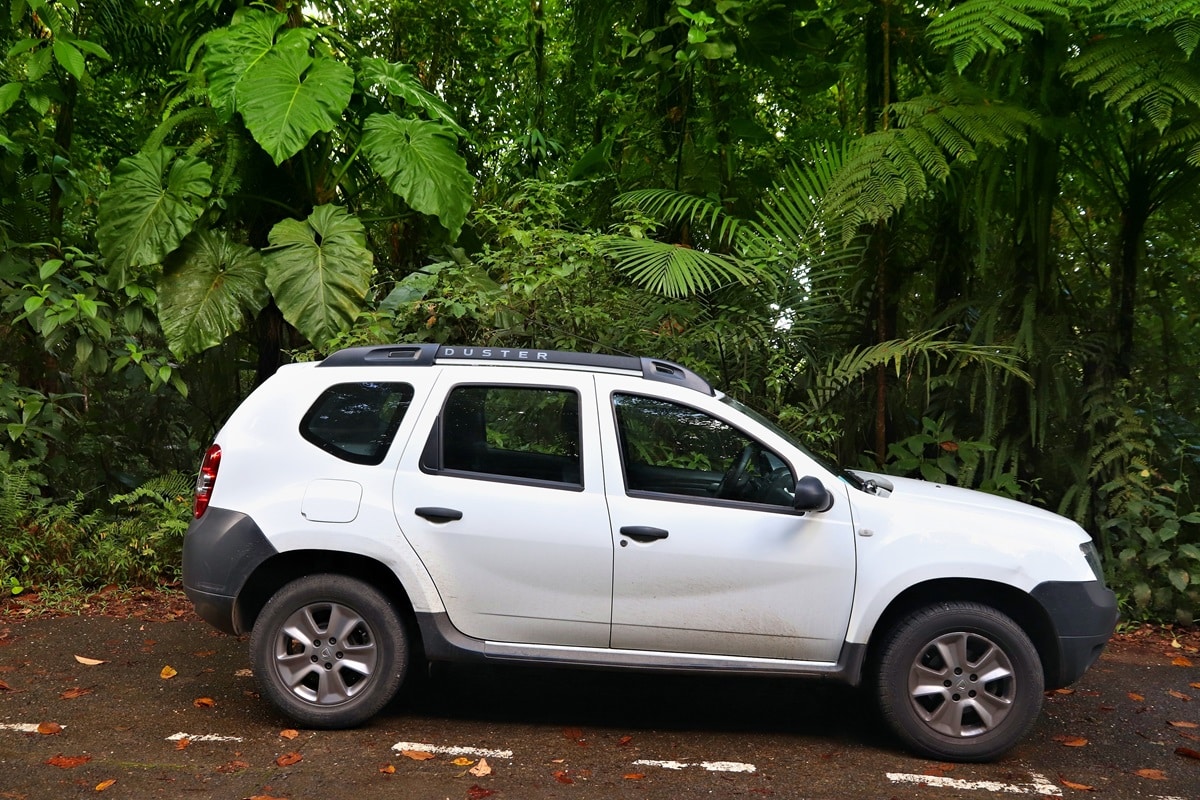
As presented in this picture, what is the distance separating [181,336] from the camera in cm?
702

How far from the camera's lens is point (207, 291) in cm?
724

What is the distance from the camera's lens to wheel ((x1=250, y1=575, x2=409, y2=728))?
4.68 metres

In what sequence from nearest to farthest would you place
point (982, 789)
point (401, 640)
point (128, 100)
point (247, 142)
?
point (982, 789) → point (401, 640) → point (247, 142) → point (128, 100)

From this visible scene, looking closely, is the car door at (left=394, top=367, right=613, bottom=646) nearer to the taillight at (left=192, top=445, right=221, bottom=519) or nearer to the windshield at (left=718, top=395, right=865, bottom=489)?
the windshield at (left=718, top=395, right=865, bottom=489)

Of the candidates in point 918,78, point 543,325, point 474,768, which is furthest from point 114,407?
point 918,78

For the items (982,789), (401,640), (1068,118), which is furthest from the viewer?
(1068,118)

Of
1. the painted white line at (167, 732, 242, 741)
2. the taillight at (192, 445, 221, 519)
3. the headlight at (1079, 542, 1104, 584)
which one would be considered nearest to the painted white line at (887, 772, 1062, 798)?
the headlight at (1079, 542, 1104, 584)

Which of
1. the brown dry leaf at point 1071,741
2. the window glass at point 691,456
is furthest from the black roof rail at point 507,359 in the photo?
the brown dry leaf at point 1071,741

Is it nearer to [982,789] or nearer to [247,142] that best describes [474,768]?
[982,789]

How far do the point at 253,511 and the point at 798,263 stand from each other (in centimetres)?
400

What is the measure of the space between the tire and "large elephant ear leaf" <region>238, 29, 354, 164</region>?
15.4ft

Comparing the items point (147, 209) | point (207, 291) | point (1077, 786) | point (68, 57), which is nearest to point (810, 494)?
point (1077, 786)

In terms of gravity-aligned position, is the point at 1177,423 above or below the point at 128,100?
below

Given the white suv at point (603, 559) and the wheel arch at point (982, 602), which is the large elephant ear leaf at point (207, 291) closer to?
the white suv at point (603, 559)
